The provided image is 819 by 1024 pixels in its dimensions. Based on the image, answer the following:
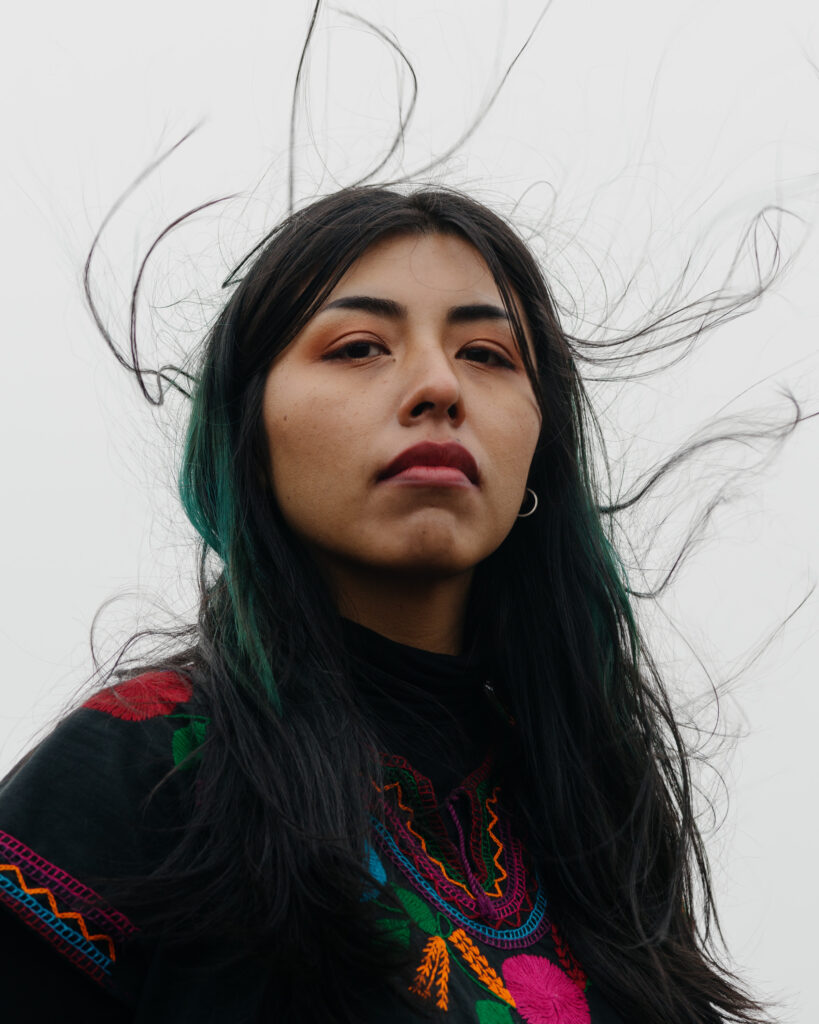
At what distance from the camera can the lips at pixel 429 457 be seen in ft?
7.13

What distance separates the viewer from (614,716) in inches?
101

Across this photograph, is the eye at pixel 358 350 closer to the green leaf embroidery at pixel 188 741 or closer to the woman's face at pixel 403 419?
the woman's face at pixel 403 419

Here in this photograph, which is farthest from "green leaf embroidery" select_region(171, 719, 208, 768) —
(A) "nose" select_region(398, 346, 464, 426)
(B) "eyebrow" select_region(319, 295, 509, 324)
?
(B) "eyebrow" select_region(319, 295, 509, 324)

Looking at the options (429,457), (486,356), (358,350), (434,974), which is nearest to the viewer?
(434,974)

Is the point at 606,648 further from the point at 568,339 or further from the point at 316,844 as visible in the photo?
the point at 316,844

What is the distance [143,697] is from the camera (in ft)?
6.73

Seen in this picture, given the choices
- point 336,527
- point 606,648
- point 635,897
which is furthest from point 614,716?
point 336,527

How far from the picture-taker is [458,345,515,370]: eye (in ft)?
7.84

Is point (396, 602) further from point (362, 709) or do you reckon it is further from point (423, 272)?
point (423, 272)

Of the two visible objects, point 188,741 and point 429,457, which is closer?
point 188,741

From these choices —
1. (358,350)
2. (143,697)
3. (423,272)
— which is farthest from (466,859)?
(423,272)

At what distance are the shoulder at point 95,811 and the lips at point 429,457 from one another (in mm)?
505

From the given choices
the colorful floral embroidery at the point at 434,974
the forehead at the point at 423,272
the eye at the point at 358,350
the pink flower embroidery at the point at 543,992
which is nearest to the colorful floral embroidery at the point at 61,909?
the colorful floral embroidery at the point at 434,974

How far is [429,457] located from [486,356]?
330 mm
